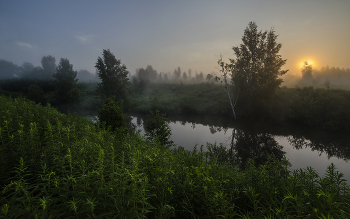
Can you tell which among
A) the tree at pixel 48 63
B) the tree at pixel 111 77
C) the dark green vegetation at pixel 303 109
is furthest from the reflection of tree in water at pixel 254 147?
the tree at pixel 48 63

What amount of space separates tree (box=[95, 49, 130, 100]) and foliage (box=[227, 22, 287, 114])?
1024 inches

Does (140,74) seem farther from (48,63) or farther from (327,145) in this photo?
(327,145)

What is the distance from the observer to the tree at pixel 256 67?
82.2 ft

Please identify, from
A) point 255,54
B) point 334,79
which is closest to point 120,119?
point 255,54

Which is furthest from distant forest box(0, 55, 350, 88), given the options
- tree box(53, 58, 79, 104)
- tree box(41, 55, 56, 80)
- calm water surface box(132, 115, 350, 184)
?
calm water surface box(132, 115, 350, 184)

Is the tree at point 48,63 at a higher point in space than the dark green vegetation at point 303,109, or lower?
higher

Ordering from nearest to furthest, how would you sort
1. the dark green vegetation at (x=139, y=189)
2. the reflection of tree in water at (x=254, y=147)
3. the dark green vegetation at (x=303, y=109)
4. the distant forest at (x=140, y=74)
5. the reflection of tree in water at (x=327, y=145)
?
the dark green vegetation at (x=139, y=189) → the reflection of tree in water at (x=254, y=147) → the reflection of tree in water at (x=327, y=145) → the dark green vegetation at (x=303, y=109) → the distant forest at (x=140, y=74)

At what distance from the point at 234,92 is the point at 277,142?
14383 mm

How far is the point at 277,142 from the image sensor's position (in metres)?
15.5

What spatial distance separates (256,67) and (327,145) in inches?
627

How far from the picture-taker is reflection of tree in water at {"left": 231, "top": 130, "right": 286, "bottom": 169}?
1191 cm

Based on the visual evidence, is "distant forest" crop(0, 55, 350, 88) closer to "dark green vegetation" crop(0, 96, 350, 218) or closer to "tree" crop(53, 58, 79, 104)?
"tree" crop(53, 58, 79, 104)

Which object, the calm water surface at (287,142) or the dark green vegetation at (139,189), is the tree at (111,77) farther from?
the dark green vegetation at (139,189)

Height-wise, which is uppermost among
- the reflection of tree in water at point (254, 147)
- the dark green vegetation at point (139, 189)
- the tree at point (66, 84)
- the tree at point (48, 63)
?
the tree at point (48, 63)
